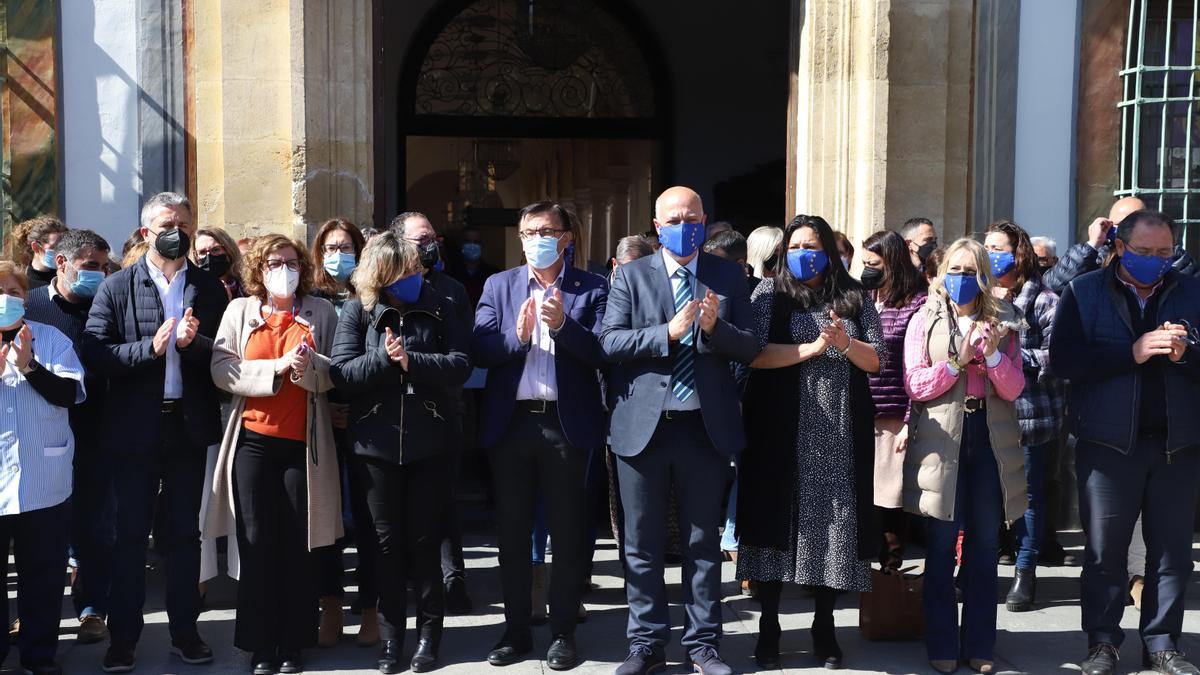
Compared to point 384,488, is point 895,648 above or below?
below

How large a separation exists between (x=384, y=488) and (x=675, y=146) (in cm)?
799

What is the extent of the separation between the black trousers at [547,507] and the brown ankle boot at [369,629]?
1.99 feet

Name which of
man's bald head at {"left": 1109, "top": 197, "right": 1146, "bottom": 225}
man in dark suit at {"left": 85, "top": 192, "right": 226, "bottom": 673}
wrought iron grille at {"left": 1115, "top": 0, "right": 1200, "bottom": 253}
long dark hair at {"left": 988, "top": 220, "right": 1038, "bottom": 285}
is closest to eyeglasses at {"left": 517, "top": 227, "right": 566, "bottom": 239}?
man in dark suit at {"left": 85, "top": 192, "right": 226, "bottom": 673}

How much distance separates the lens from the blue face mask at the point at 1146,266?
5.28 m

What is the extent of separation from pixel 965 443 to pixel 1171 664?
1.19 meters

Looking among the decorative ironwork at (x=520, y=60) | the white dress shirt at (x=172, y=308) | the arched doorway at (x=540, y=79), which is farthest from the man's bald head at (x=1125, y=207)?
the decorative ironwork at (x=520, y=60)

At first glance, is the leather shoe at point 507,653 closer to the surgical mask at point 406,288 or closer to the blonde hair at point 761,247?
the surgical mask at point 406,288

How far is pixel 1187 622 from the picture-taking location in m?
6.11

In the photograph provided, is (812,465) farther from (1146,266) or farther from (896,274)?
(1146,266)

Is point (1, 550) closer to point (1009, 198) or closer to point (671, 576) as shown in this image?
point (671, 576)

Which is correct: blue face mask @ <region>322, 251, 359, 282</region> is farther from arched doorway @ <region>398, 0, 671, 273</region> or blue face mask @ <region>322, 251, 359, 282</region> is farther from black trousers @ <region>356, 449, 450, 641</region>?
arched doorway @ <region>398, 0, 671, 273</region>

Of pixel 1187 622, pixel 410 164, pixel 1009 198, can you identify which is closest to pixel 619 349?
pixel 1187 622

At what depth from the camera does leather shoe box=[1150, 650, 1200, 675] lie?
17.3 ft

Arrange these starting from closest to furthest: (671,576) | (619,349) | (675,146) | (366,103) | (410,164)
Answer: (619,349) < (671,576) < (366,103) < (675,146) < (410,164)
